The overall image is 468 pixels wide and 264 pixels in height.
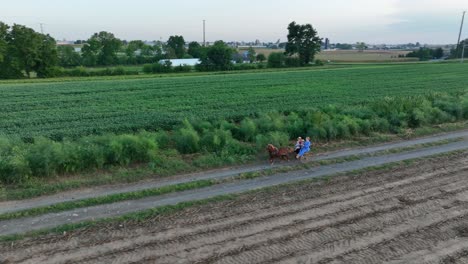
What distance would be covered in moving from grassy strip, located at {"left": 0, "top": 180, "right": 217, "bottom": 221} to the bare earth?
1.44 meters

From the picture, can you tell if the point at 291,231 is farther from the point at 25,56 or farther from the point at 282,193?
the point at 25,56

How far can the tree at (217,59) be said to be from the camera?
64500mm

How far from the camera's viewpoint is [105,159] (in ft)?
40.5

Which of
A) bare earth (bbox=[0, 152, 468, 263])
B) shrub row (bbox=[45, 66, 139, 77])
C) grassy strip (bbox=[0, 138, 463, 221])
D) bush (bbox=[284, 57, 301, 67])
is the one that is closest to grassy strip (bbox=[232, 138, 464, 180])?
grassy strip (bbox=[0, 138, 463, 221])

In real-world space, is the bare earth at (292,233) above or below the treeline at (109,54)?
below

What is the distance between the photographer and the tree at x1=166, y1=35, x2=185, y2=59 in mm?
90156

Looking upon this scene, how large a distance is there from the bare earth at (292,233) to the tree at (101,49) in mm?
72998

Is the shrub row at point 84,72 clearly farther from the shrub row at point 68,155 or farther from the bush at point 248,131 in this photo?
the bush at point 248,131

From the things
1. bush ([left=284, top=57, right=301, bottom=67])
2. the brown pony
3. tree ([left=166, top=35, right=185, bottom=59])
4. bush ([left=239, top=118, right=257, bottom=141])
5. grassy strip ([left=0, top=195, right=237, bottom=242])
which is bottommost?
grassy strip ([left=0, top=195, right=237, bottom=242])

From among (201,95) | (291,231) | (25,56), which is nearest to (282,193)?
(291,231)

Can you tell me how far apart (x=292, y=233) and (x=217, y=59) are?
59209mm

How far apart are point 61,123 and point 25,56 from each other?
40151 millimetres

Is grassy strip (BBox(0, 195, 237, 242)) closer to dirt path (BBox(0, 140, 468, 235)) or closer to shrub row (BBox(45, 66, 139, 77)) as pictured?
dirt path (BBox(0, 140, 468, 235))

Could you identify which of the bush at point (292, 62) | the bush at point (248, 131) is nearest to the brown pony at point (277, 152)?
the bush at point (248, 131)
